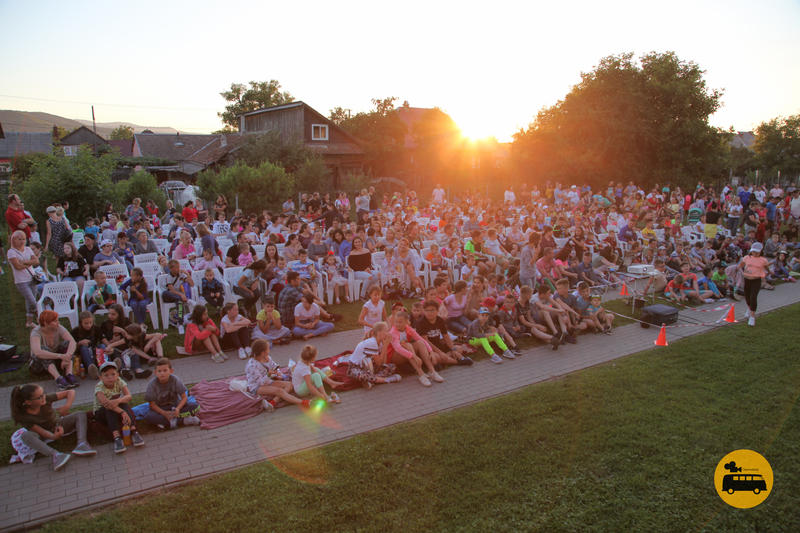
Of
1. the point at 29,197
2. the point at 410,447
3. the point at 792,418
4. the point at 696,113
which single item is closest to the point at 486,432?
the point at 410,447

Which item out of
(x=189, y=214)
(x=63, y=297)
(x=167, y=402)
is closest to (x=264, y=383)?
(x=167, y=402)

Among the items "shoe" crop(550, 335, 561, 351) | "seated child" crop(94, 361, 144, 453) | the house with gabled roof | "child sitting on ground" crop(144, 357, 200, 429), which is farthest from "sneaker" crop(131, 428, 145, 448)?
the house with gabled roof

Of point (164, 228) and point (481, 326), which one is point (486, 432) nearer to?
point (481, 326)

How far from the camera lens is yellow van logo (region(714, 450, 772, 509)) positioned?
15.1 ft

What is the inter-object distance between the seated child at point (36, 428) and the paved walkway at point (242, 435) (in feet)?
0.36

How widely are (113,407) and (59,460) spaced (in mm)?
635

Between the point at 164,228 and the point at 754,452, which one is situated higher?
the point at 164,228

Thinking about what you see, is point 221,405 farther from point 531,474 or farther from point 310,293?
point 531,474

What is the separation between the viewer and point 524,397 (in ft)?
20.7

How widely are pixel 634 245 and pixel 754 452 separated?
877 centimetres

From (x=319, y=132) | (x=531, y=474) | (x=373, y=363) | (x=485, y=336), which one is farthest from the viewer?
(x=319, y=132)

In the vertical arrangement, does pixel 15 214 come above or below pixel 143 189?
below

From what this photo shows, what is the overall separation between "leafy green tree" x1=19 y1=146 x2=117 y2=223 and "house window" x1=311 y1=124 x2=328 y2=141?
1930 centimetres

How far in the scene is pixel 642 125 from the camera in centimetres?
2677
